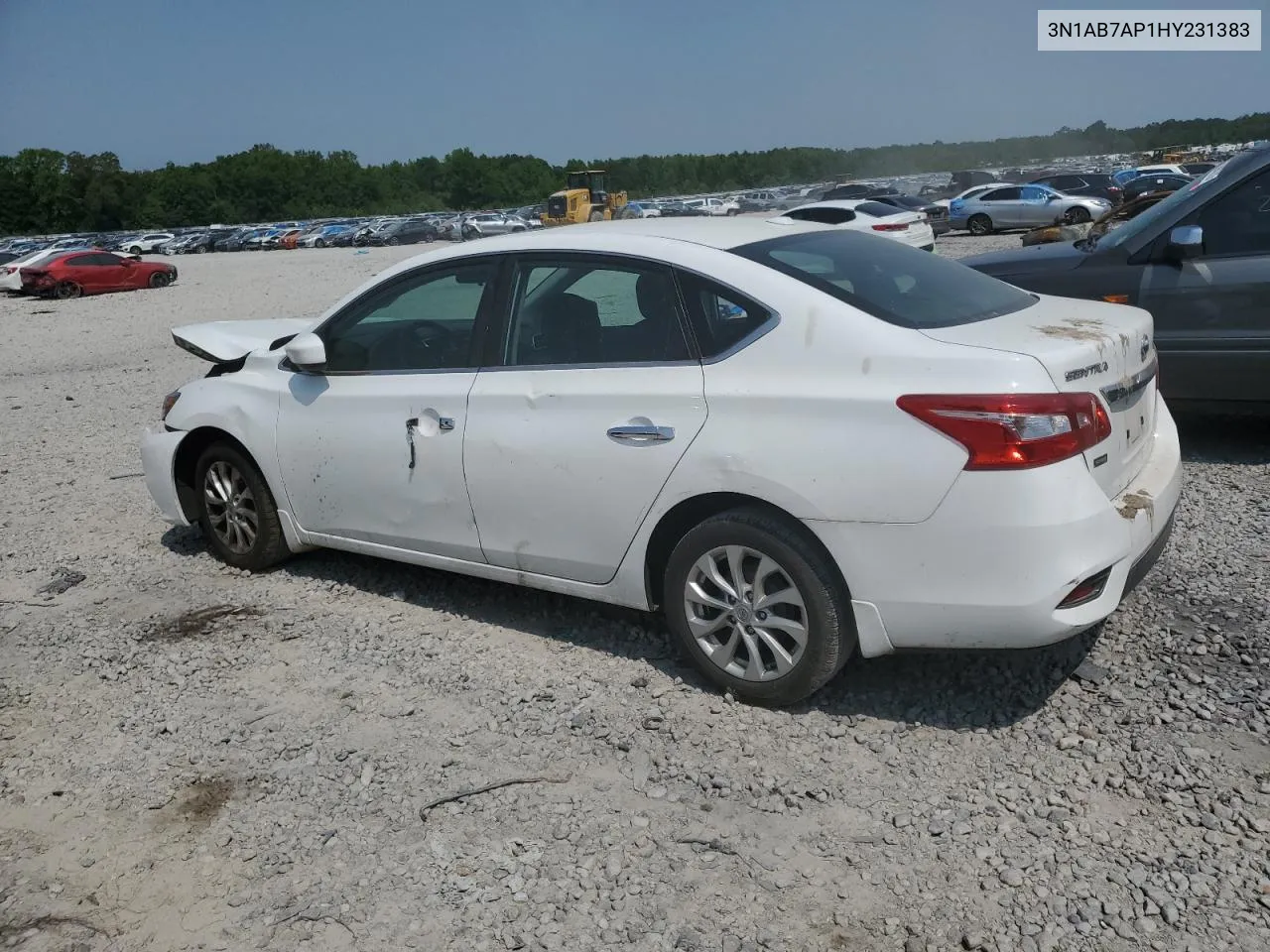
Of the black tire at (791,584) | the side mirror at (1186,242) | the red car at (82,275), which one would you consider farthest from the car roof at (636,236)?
the red car at (82,275)

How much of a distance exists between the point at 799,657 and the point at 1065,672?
3.39 feet

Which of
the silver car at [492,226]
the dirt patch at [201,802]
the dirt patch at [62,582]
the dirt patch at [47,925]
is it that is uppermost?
the silver car at [492,226]

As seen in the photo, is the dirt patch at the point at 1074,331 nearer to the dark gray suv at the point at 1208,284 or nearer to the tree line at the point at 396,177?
the dark gray suv at the point at 1208,284

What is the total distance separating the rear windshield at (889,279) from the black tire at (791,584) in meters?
0.79

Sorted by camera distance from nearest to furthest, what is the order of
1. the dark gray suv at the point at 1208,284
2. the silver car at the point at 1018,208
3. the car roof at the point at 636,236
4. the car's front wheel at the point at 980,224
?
the car roof at the point at 636,236
the dark gray suv at the point at 1208,284
the silver car at the point at 1018,208
the car's front wheel at the point at 980,224

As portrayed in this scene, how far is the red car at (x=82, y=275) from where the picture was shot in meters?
29.9

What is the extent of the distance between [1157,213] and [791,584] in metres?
4.34

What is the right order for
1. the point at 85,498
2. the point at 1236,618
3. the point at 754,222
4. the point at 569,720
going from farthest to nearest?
the point at 85,498, the point at 754,222, the point at 1236,618, the point at 569,720

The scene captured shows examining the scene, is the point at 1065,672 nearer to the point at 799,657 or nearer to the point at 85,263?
the point at 799,657

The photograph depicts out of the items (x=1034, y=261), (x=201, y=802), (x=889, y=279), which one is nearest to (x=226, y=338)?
(x=201, y=802)

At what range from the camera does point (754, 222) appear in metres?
4.51

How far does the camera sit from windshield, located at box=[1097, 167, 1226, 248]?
6418 mm

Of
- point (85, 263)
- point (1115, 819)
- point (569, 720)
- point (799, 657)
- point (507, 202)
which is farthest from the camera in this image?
point (507, 202)

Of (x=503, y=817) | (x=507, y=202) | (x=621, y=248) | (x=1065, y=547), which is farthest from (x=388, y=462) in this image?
(x=507, y=202)
